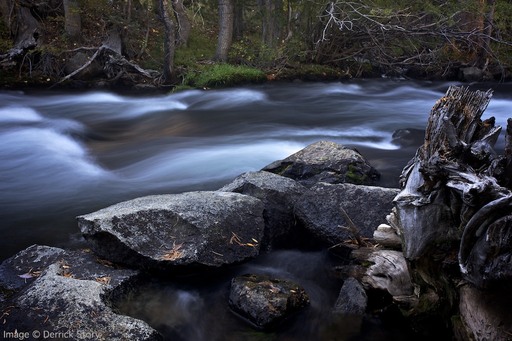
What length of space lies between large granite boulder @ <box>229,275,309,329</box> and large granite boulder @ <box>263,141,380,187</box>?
87.4 inches

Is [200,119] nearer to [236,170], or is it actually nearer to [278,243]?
[236,170]

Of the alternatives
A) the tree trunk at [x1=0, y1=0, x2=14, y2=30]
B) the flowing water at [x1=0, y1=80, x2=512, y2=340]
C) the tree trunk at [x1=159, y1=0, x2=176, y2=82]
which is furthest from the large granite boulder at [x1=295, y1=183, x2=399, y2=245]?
the tree trunk at [x1=0, y1=0, x2=14, y2=30]

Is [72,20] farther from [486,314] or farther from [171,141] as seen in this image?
[486,314]

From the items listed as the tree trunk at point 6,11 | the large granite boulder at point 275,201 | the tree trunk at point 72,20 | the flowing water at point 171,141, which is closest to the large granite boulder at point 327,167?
the flowing water at point 171,141

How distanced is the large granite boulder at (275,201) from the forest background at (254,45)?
25.1ft

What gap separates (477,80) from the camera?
570 inches

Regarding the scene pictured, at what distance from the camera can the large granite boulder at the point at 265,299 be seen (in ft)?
11.7

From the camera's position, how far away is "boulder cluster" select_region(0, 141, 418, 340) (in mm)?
3246

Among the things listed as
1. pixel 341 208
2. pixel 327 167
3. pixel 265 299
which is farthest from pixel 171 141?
pixel 265 299

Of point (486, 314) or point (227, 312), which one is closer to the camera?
point (486, 314)

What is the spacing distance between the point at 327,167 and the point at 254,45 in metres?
9.92

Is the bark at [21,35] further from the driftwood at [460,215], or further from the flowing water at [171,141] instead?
the driftwood at [460,215]

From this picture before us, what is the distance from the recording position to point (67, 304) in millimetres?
3238

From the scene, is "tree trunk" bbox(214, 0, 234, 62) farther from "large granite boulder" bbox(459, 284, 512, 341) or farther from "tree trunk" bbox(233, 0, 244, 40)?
"large granite boulder" bbox(459, 284, 512, 341)
